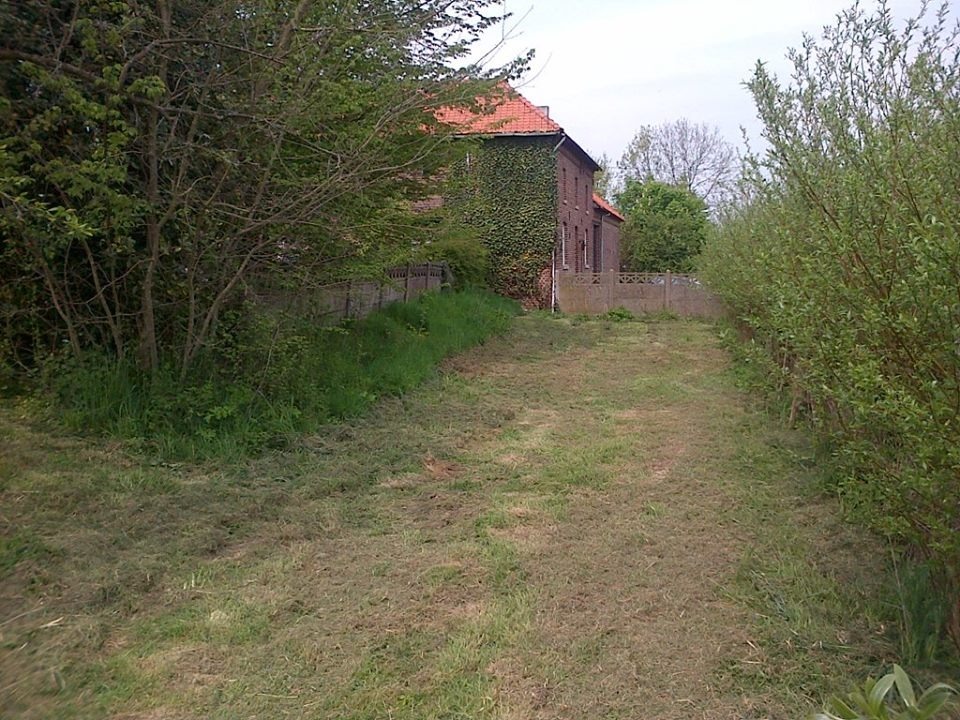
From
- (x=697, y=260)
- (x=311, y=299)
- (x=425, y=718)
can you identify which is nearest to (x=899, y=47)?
(x=425, y=718)

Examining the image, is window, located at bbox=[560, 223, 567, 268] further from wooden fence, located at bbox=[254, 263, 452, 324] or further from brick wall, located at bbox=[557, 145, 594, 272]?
wooden fence, located at bbox=[254, 263, 452, 324]

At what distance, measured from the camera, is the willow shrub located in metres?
3.16

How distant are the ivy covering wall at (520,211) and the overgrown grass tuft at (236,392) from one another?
47.6 ft

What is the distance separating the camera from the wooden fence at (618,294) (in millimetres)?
24234

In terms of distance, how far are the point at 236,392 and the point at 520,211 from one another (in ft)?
58.3

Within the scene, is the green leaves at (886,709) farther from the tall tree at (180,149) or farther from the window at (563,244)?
the window at (563,244)

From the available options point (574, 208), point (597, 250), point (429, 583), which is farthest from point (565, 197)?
point (429, 583)

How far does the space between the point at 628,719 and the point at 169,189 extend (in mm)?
5331

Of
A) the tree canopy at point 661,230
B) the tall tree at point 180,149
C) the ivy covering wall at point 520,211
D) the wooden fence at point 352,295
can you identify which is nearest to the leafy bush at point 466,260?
the wooden fence at point 352,295

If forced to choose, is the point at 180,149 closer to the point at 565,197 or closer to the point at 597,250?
the point at 565,197

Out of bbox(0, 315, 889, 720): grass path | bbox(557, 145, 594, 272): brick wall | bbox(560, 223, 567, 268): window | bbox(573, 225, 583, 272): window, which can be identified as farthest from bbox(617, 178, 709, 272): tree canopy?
bbox(0, 315, 889, 720): grass path

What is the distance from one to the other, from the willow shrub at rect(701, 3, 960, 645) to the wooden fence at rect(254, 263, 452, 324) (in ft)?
16.7

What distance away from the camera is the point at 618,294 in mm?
24453

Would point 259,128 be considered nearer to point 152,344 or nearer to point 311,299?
point 152,344
